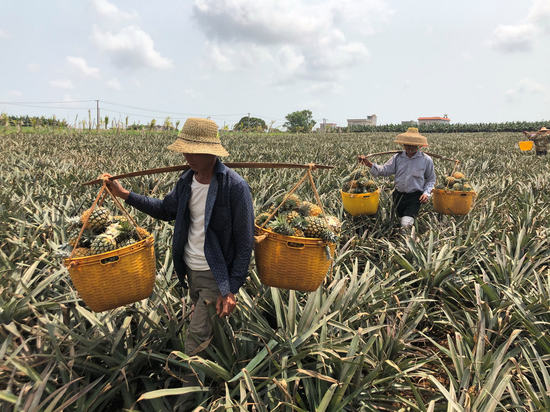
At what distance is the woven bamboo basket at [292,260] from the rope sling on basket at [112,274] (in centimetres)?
60

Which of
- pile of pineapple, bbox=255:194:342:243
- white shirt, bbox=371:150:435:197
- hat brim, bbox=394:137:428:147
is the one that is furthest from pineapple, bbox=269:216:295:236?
white shirt, bbox=371:150:435:197

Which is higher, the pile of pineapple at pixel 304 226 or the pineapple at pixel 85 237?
the pile of pineapple at pixel 304 226

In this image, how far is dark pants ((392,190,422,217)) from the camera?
4.16 m

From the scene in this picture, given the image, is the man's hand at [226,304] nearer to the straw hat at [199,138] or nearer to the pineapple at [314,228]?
the pineapple at [314,228]

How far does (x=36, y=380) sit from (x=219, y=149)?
1.43 m

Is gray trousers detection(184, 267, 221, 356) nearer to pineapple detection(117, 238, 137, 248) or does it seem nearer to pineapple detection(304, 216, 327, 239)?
pineapple detection(117, 238, 137, 248)

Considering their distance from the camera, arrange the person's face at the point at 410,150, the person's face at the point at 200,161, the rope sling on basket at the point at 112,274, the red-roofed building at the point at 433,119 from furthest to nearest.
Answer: the red-roofed building at the point at 433,119, the person's face at the point at 410,150, the person's face at the point at 200,161, the rope sling on basket at the point at 112,274

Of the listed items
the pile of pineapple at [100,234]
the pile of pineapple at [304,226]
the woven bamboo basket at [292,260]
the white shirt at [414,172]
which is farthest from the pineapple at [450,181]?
the pile of pineapple at [100,234]

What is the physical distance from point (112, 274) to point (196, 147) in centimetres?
70

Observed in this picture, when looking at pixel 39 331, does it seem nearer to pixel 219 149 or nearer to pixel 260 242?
pixel 260 242

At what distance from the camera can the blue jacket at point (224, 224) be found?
1.74 meters

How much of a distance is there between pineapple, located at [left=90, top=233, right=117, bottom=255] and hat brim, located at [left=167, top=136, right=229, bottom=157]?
523 millimetres

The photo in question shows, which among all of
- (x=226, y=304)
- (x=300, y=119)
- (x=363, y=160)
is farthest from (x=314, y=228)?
(x=300, y=119)

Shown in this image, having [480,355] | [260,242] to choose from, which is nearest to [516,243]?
[480,355]
